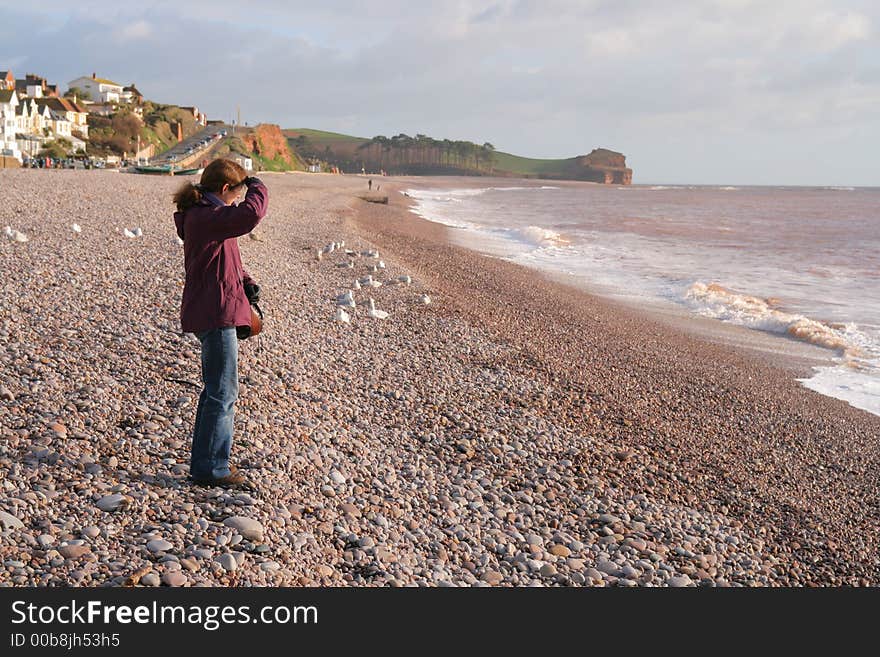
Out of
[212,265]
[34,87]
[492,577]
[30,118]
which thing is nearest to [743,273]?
[492,577]

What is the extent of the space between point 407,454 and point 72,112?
83828mm

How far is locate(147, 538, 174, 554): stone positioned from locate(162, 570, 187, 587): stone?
0.25 m

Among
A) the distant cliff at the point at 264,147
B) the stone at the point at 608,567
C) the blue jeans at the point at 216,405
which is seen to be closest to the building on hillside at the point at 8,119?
the distant cliff at the point at 264,147

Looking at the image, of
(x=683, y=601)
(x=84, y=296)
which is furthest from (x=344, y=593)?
(x=84, y=296)

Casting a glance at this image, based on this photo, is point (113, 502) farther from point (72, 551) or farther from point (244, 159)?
point (244, 159)

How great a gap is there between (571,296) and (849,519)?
9.32 meters

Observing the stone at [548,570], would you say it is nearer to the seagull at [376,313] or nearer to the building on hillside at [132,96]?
Answer: the seagull at [376,313]

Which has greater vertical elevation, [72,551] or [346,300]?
[346,300]

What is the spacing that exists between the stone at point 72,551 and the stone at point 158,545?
30 centimetres

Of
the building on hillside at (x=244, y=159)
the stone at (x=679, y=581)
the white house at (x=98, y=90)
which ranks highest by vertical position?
the white house at (x=98, y=90)

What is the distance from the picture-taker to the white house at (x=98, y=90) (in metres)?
101

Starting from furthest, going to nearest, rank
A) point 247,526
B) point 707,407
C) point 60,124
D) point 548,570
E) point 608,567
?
point 60,124 → point 707,407 → point 608,567 → point 548,570 → point 247,526

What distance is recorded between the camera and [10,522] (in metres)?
4.02

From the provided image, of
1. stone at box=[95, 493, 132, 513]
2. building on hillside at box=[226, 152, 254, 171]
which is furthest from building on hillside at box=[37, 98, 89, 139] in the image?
stone at box=[95, 493, 132, 513]
